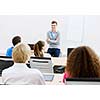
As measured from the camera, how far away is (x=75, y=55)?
2.21 metres

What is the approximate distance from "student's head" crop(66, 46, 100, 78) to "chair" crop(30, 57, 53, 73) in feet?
4.27

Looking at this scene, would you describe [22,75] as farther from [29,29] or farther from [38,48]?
[29,29]

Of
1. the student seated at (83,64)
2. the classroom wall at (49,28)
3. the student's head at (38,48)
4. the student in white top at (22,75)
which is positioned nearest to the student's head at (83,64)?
the student seated at (83,64)

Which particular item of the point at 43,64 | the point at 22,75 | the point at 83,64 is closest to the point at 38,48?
the point at 43,64

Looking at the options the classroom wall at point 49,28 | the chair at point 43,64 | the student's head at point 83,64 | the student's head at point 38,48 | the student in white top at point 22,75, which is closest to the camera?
the student's head at point 83,64

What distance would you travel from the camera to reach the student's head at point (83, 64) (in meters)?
2.13

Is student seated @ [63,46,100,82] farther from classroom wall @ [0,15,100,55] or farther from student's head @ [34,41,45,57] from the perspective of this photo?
classroom wall @ [0,15,100,55]

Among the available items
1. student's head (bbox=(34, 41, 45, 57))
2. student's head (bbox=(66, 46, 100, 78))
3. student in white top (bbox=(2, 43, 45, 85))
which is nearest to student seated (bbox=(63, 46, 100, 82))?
student's head (bbox=(66, 46, 100, 78))

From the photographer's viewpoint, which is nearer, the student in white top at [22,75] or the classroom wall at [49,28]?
the student in white top at [22,75]

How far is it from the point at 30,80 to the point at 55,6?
2.02 m

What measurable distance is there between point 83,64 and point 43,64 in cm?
143

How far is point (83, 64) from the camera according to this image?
2150 millimetres

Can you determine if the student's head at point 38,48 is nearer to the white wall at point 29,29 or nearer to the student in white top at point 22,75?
the student in white top at point 22,75

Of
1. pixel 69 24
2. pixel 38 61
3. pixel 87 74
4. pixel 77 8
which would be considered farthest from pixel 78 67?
pixel 69 24
